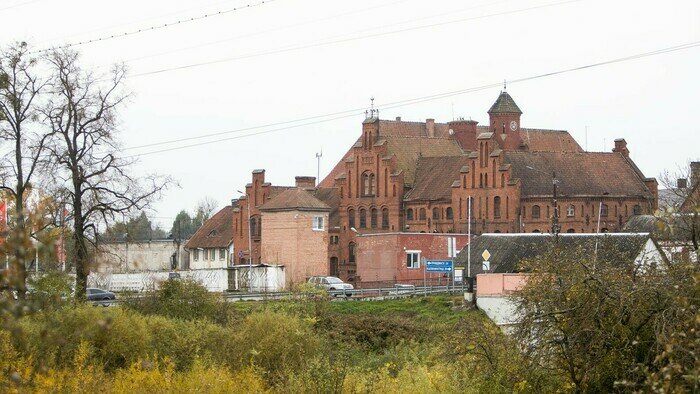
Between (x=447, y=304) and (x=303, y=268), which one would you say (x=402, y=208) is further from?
(x=447, y=304)

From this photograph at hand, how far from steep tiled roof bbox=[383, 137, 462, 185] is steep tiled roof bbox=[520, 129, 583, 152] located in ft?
27.3

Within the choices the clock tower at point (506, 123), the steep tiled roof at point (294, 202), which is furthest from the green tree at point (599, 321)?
the clock tower at point (506, 123)

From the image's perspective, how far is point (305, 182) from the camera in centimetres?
11356

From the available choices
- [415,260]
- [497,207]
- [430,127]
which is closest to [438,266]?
[415,260]

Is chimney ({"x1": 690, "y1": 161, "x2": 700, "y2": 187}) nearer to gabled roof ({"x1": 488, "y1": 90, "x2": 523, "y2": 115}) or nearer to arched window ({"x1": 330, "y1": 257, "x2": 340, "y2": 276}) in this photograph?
arched window ({"x1": 330, "y1": 257, "x2": 340, "y2": 276})

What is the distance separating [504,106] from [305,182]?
2031 centimetres

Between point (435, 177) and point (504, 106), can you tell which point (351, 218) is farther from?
point (504, 106)

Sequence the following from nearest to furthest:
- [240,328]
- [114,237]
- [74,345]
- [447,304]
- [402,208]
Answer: [74,345] → [240,328] → [114,237] → [447,304] → [402,208]

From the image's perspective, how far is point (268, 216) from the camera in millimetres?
99188

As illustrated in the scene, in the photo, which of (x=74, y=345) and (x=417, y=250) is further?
(x=417, y=250)

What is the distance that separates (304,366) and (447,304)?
40370 mm

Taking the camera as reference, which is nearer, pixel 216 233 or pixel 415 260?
pixel 415 260

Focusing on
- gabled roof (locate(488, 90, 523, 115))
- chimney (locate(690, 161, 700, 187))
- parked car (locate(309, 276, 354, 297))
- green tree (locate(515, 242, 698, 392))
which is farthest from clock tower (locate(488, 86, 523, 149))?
green tree (locate(515, 242, 698, 392))

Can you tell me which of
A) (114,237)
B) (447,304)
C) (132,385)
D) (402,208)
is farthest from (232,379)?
(402,208)
